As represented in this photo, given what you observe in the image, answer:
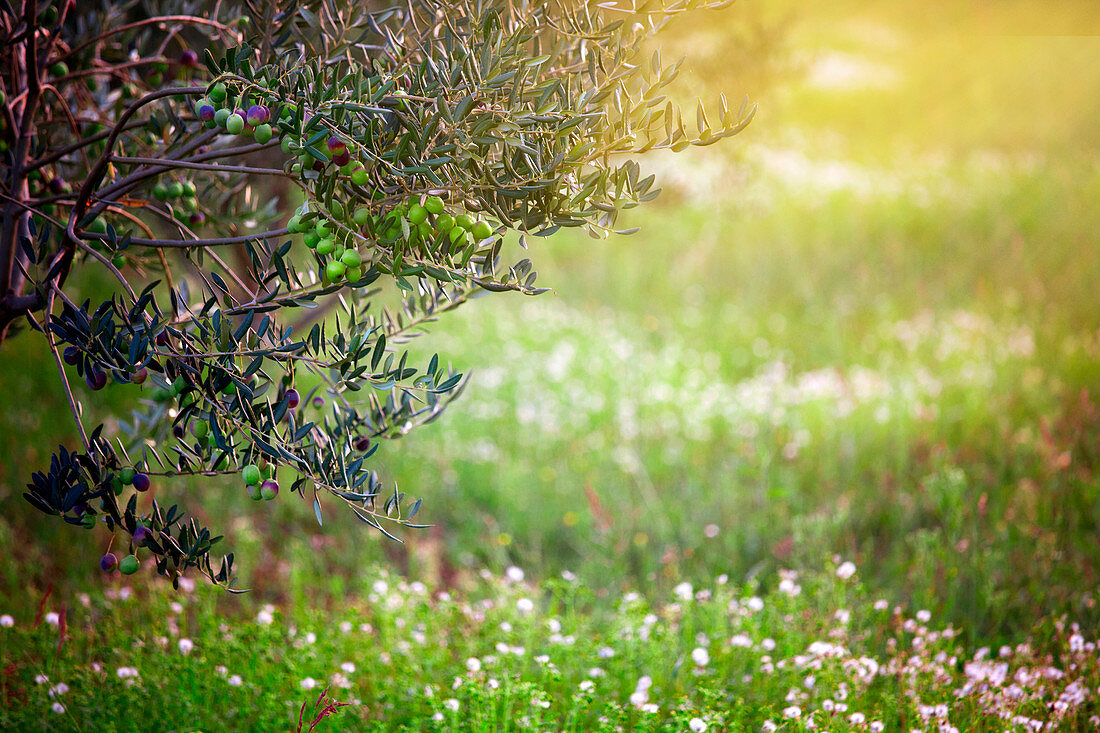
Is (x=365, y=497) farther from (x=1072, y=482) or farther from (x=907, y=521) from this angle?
(x=1072, y=482)

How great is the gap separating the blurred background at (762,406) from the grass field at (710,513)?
35mm

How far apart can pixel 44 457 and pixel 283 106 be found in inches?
190

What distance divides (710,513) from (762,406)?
1.47 metres

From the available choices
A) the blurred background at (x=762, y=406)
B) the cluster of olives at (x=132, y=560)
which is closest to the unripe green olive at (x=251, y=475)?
the cluster of olives at (x=132, y=560)

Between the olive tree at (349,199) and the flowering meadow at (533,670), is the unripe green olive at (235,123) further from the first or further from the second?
the flowering meadow at (533,670)

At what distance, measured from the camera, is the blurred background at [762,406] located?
4.35m

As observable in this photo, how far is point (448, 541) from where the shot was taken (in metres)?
4.97

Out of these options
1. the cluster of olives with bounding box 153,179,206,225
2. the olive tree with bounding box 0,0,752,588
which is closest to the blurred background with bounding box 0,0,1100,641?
the olive tree with bounding box 0,0,752,588

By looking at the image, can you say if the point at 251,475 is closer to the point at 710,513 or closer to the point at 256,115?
the point at 256,115

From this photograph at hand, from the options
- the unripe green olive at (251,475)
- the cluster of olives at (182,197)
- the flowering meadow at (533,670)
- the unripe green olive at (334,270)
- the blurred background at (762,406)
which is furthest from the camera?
the blurred background at (762,406)

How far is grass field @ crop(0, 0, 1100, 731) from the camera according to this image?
289 centimetres

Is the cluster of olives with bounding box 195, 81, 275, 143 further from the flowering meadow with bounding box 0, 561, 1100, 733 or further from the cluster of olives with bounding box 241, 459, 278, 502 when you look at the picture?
the flowering meadow with bounding box 0, 561, 1100, 733

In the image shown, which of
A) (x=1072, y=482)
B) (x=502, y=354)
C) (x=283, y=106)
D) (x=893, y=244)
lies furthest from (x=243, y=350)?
(x=893, y=244)

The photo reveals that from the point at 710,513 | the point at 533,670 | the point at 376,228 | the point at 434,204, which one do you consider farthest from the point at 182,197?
the point at 710,513
